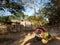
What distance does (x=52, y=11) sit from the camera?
85.1 ft

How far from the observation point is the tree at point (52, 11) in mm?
25078

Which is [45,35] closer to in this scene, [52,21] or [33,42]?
[33,42]

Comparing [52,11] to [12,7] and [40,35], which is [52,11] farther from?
[40,35]

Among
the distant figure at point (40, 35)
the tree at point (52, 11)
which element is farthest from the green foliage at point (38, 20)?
the distant figure at point (40, 35)

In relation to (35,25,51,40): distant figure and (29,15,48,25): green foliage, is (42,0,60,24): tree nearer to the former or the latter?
(29,15,48,25): green foliage

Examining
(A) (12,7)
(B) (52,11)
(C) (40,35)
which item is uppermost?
(A) (12,7)

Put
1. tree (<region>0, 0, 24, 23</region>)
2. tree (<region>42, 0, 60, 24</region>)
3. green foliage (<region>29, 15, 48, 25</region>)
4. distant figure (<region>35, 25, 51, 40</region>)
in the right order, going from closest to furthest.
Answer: distant figure (<region>35, 25, 51, 40</region>)
tree (<region>0, 0, 24, 23</region>)
green foliage (<region>29, 15, 48, 25</region>)
tree (<region>42, 0, 60, 24</region>)

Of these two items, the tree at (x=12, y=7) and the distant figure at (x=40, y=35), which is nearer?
the distant figure at (x=40, y=35)

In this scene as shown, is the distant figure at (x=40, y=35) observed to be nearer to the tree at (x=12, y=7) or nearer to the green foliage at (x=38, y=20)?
the tree at (x=12, y=7)

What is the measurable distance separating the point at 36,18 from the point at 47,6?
291 cm

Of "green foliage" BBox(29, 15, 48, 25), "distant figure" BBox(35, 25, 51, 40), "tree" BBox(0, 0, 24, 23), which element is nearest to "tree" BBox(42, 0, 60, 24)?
"green foliage" BBox(29, 15, 48, 25)

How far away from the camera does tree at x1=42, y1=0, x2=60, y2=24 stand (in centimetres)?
2508

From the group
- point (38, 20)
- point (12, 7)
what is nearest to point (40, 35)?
point (12, 7)

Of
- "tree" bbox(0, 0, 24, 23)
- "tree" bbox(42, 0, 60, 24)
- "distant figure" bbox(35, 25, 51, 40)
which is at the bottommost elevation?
"distant figure" bbox(35, 25, 51, 40)
